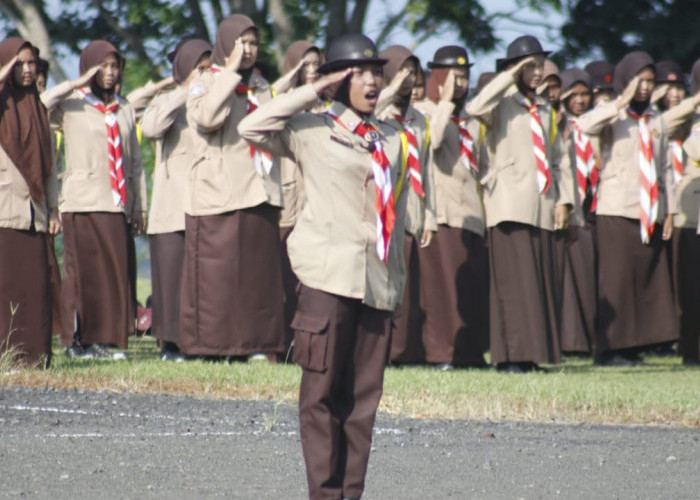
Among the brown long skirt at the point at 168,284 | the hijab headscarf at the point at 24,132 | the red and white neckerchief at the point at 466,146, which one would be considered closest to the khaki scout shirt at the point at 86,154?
the brown long skirt at the point at 168,284

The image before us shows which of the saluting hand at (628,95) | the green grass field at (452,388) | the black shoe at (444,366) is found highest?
the saluting hand at (628,95)

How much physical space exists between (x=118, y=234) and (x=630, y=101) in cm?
422

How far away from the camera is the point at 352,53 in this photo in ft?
22.4

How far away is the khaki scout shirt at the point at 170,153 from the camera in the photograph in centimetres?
1297

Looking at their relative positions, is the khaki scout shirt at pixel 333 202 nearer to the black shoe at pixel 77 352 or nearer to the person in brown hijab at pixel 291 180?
the person in brown hijab at pixel 291 180

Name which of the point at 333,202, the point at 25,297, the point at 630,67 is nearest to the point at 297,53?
the point at 630,67

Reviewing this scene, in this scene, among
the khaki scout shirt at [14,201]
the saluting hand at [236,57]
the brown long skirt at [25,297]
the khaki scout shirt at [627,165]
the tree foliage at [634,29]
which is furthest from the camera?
the tree foliage at [634,29]

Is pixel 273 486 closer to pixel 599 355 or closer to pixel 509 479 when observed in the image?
pixel 509 479

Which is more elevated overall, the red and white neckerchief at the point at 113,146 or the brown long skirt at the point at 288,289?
the red and white neckerchief at the point at 113,146

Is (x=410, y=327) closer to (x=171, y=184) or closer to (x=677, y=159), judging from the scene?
(x=171, y=184)

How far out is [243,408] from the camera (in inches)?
391

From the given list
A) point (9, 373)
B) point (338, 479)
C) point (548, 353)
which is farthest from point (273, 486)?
point (548, 353)

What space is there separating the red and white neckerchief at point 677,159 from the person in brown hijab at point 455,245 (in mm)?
2056

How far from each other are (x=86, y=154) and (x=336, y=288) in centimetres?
718
